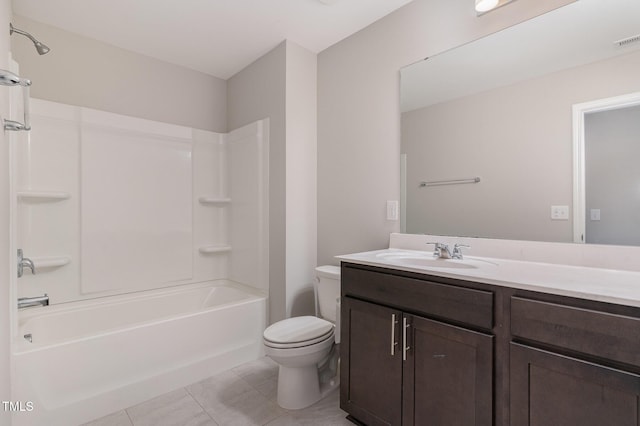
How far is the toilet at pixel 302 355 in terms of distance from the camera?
172 cm

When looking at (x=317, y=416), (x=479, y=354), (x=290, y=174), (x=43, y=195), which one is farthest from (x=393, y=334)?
(x=43, y=195)

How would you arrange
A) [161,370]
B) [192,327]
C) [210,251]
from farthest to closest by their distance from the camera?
1. [210,251]
2. [192,327]
3. [161,370]

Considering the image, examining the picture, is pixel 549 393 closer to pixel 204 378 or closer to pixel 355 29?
pixel 204 378

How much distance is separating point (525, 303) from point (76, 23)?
3218 millimetres

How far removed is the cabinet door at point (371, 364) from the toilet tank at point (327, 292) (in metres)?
0.47

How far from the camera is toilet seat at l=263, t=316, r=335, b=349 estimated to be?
172 centimetres

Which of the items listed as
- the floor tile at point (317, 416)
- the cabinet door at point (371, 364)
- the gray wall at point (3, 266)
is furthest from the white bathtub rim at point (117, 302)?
the cabinet door at point (371, 364)

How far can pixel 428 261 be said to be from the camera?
64.2 inches

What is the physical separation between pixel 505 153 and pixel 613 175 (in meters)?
0.44

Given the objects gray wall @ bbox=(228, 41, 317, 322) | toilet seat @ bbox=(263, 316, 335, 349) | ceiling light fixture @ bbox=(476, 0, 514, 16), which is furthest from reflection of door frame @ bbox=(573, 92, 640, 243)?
gray wall @ bbox=(228, 41, 317, 322)

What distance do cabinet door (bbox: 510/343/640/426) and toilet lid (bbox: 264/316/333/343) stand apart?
1043 millimetres

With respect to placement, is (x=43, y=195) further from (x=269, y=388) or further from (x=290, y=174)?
(x=269, y=388)

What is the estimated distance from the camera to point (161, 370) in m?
1.93

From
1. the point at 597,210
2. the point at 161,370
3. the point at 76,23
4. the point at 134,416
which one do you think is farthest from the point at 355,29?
the point at 134,416
